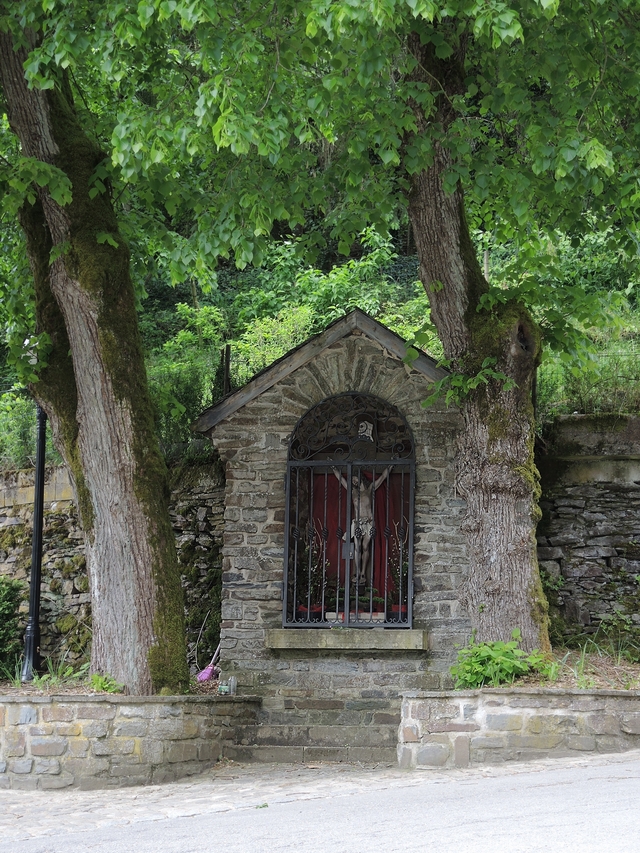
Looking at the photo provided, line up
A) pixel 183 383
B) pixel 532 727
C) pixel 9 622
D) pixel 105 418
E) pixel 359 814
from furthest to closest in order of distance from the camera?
pixel 183 383 → pixel 9 622 → pixel 105 418 → pixel 532 727 → pixel 359 814

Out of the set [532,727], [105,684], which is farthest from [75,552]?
[532,727]

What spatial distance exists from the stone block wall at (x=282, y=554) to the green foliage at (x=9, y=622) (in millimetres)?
2782

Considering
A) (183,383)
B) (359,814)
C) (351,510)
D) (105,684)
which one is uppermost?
(183,383)

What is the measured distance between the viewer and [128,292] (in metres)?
8.87

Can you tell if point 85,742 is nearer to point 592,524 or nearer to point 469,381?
point 469,381

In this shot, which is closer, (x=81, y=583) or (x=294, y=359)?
(x=294, y=359)

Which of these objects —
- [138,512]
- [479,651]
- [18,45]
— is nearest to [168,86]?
[18,45]

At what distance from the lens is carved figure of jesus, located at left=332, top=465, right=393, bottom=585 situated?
34.1ft

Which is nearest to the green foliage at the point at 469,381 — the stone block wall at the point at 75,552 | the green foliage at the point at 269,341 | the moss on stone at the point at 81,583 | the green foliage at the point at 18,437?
the stone block wall at the point at 75,552

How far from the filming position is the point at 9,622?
11.6 m

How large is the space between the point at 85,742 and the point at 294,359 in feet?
14.7

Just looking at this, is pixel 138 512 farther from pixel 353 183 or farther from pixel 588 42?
pixel 588 42

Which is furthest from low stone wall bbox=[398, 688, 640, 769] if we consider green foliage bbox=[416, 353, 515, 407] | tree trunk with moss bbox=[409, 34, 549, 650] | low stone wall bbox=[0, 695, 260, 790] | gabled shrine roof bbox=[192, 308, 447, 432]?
gabled shrine roof bbox=[192, 308, 447, 432]

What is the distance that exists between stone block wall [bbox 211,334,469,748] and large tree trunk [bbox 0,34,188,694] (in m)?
1.80
